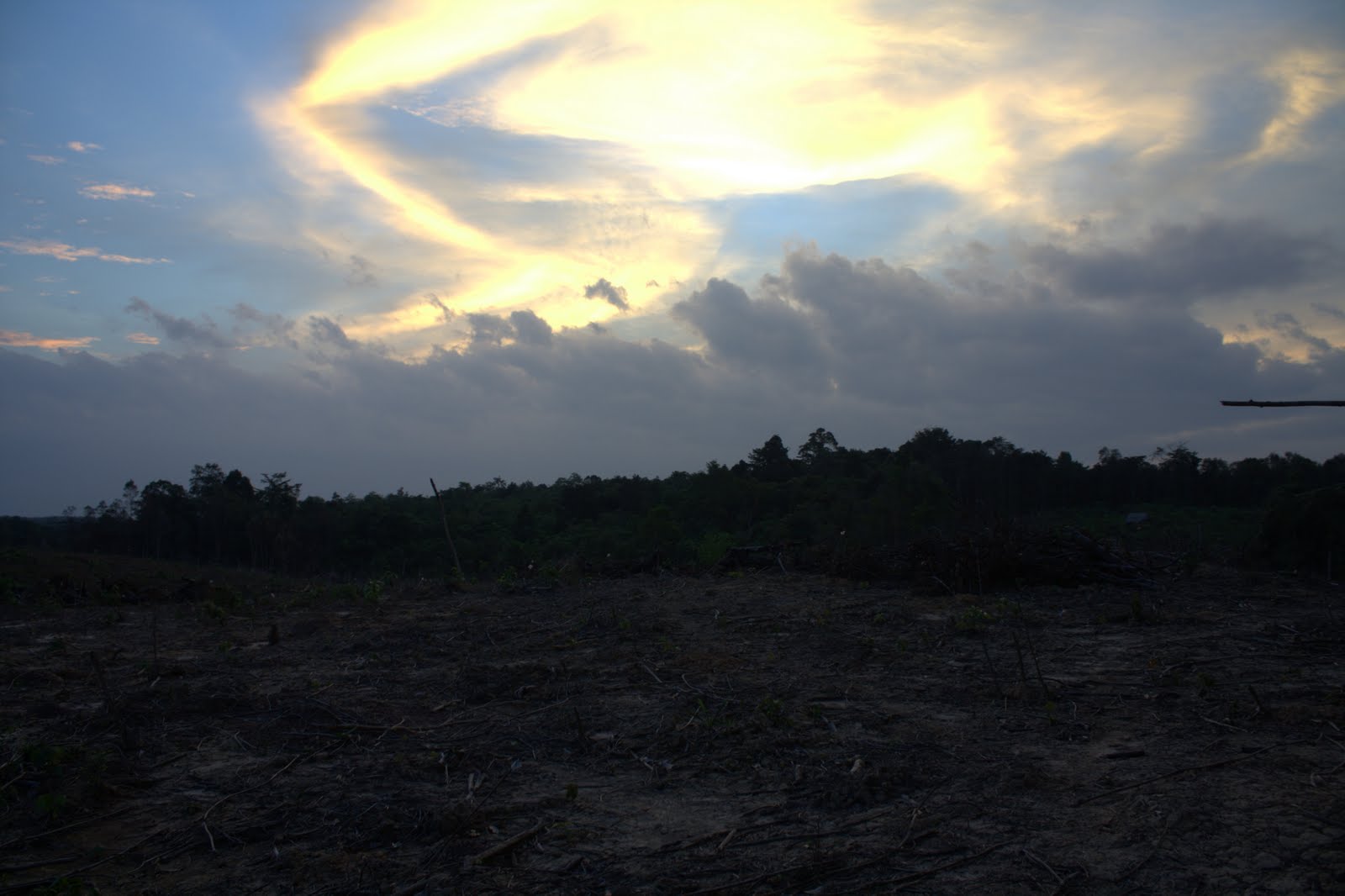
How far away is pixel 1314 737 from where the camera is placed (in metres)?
4.18

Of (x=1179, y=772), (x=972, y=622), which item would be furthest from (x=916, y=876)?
(x=972, y=622)

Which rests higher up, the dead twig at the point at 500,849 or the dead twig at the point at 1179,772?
the dead twig at the point at 1179,772

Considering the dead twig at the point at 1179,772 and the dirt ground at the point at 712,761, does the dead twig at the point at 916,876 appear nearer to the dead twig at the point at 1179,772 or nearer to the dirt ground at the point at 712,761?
the dirt ground at the point at 712,761

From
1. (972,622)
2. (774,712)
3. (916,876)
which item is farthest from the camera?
(972,622)

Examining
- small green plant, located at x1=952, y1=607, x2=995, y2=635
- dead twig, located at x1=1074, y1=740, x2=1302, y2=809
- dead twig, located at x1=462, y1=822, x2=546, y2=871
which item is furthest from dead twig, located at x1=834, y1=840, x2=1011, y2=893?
small green plant, located at x1=952, y1=607, x2=995, y2=635

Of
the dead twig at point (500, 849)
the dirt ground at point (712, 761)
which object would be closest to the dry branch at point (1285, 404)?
the dirt ground at point (712, 761)

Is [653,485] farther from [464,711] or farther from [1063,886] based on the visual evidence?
[1063,886]

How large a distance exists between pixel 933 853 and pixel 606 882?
129 cm

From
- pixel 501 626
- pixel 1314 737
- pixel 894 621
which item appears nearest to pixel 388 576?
pixel 501 626

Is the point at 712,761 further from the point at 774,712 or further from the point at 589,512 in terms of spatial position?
the point at 589,512

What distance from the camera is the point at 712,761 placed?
463 centimetres

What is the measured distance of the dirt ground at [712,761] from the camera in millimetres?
3328

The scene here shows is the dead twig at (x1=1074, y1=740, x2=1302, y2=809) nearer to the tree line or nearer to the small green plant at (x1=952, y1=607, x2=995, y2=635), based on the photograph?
the small green plant at (x1=952, y1=607, x2=995, y2=635)

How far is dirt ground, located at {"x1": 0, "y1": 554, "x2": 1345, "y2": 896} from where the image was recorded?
3.33 metres
